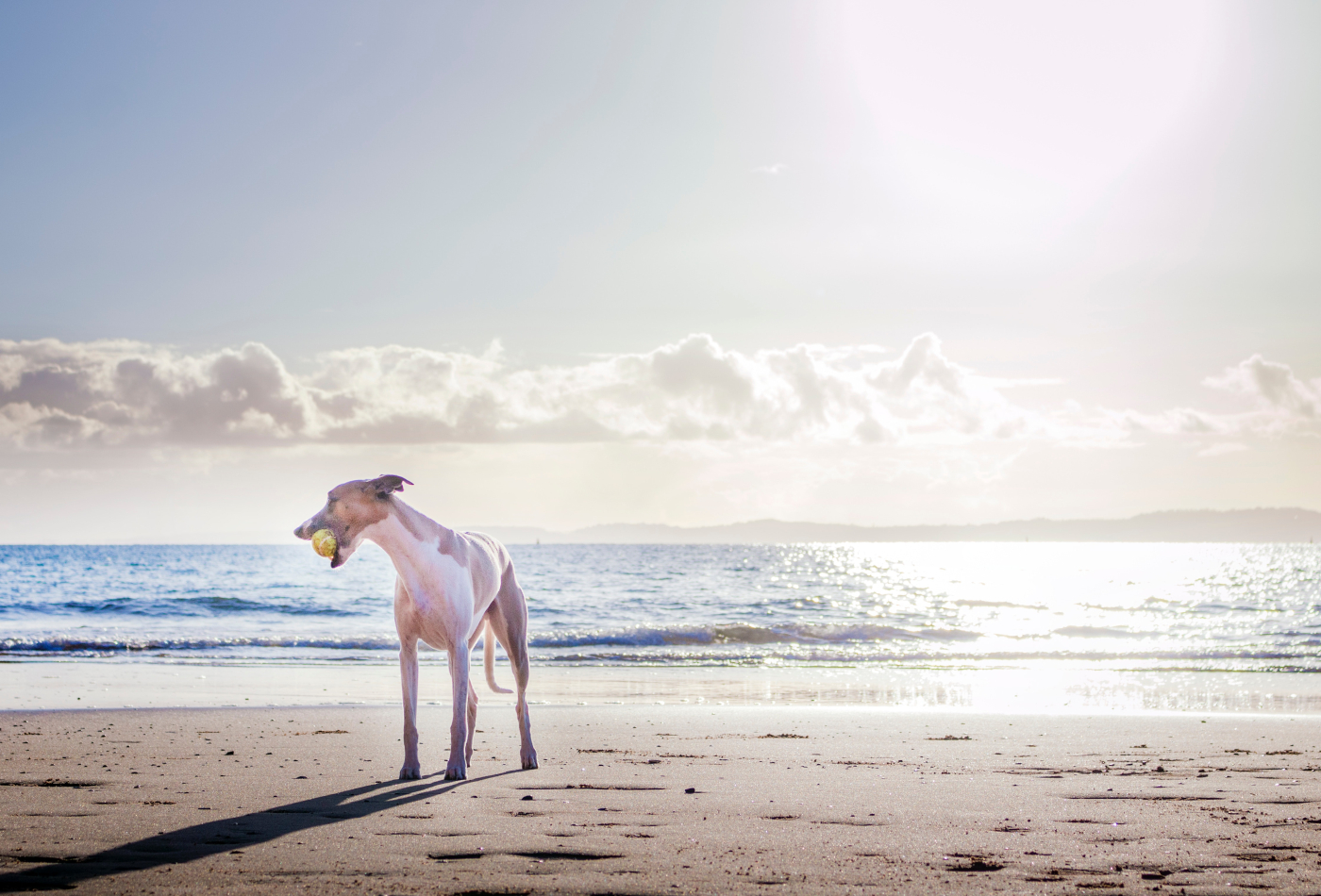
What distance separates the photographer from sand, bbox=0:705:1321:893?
13.0 feet

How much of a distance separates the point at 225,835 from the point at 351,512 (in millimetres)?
1855

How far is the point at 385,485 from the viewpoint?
5.75m

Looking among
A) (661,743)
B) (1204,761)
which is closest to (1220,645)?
(1204,761)

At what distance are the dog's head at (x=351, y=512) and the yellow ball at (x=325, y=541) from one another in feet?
0.05

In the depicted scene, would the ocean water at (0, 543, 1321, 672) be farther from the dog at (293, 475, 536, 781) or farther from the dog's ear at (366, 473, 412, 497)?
the dog's ear at (366, 473, 412, 497)

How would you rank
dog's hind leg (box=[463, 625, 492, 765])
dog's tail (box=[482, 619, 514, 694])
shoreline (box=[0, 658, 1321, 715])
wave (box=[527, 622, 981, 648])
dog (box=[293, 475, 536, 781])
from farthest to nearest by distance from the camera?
wave (box=[527, 622, 981, 648]) → shoreline (box=[0, 658, 1321, 715]) → dog's tail (box=[482, 619, 514, 694]) → dog's hind leg (box=[463, 625, 492, 765]) → dog (box=[293, 475, 536, 781])

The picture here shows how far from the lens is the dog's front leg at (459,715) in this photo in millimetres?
5930

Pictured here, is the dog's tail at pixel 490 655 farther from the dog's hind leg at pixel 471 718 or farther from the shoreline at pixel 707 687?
the shoreline at pixel 707 687

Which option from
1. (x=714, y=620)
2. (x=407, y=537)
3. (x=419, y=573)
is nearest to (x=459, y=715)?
(x=419, y=573)

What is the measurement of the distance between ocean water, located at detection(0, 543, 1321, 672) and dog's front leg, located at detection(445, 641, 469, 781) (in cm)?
1204

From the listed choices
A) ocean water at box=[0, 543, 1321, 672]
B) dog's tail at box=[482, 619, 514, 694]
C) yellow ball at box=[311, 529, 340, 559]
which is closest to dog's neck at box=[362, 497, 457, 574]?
yellow ball at box=[311, 529, 340, 559]

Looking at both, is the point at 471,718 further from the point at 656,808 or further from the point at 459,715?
the point at 656,808

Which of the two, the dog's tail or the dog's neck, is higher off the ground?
the dog's neck

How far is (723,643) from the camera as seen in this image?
2306 centimetres
